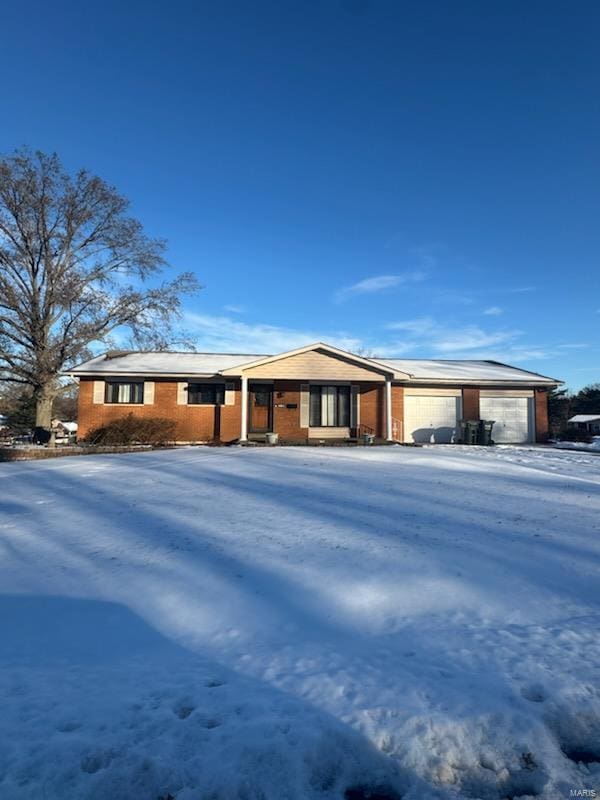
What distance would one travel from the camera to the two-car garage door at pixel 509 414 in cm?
2173

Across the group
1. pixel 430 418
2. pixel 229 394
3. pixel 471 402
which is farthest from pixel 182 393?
pixel 471 402

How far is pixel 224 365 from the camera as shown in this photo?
2141cm

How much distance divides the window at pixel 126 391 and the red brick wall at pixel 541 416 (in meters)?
16.9

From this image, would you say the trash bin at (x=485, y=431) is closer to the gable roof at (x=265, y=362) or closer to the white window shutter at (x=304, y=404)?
the gable roof at (x=265, y=362)

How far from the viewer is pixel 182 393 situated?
20016 mm

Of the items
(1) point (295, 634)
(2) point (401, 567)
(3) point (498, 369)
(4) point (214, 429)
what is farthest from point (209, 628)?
(3) point (498, 369)

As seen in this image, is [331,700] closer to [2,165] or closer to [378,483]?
[378,483]

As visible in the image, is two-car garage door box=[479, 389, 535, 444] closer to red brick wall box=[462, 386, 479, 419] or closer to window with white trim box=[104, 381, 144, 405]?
red brick wall box=[462, 386, 479, 419]

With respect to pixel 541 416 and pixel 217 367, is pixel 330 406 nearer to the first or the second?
pixel 217 367

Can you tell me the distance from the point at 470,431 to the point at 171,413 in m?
12.1

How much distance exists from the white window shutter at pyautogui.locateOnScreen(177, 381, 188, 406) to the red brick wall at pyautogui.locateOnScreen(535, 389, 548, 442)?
597 inches

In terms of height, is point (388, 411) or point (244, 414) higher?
point (388, 411)

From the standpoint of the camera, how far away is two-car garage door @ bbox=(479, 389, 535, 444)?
21.7 meters

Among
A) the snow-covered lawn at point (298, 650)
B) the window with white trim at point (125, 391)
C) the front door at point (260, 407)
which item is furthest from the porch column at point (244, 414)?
the snow-covered lawn at point (298, 650)
